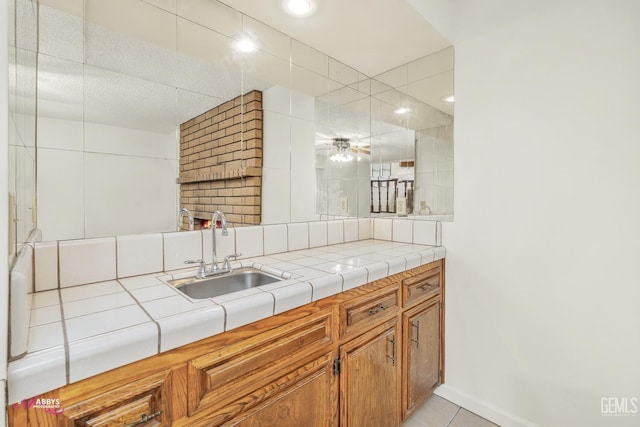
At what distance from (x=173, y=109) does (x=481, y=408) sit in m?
2.24

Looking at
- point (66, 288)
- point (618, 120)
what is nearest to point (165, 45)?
point (66, 288)

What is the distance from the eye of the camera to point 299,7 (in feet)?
4.89

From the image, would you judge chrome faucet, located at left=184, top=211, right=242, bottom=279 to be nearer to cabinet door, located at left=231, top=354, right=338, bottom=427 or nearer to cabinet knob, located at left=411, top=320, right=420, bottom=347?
cabinet door, located at left=231, top=354, right=338, bottom=427

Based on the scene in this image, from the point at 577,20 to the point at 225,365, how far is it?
2.02 metres

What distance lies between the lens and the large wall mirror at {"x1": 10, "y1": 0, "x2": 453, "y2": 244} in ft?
3.46

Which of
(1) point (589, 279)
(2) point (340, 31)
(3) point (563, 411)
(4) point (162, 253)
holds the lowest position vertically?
(3) point (563, 411)

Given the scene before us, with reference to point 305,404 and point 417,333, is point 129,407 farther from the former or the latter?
point 417,333

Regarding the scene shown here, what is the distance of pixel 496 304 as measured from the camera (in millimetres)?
1636

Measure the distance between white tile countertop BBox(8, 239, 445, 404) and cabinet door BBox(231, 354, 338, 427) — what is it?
27cm

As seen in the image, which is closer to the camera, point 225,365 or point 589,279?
point 225,365

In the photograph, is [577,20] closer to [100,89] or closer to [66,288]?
[100,89]

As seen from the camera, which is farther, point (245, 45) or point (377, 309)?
point (245, 45)

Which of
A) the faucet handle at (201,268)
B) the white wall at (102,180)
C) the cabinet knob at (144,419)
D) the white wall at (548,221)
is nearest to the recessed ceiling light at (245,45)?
the white wall at (102,180)

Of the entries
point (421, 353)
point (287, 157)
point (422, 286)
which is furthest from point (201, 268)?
point (421, 353)
